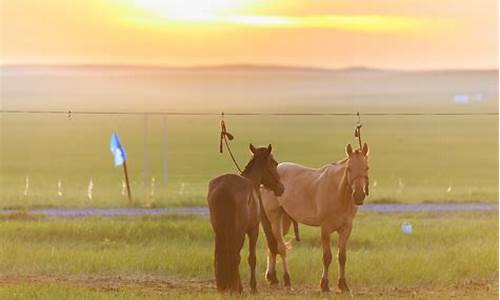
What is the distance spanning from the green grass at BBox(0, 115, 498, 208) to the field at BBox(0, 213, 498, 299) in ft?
26.8

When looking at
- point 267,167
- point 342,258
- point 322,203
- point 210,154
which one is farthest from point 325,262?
point 210,154

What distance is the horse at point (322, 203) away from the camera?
1675 cm

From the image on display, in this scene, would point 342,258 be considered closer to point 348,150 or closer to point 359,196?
point 359,196

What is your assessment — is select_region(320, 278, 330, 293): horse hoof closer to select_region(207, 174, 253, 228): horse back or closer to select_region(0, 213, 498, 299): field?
select_region(0, 213, 498, 299): field

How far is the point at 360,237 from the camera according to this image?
23234 mm

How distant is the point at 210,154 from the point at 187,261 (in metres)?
55.3

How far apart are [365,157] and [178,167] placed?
47.4 metres

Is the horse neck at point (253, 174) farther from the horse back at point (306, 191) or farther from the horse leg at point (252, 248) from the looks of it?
the horse back at point (306, 191)

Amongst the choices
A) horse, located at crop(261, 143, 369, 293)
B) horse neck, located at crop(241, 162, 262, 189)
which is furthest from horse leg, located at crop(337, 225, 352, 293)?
horse neck, located at crop(241, 162, 262, 189)

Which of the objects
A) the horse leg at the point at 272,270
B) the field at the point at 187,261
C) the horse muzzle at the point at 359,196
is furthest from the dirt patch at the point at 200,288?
the horse muzzle at the point at 359,196

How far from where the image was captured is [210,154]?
74688 millimetres

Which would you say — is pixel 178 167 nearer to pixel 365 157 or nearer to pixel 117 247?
pixel 117 247

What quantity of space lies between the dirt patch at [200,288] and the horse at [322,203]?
0.39m

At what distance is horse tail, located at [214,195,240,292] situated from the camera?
51.5ft
